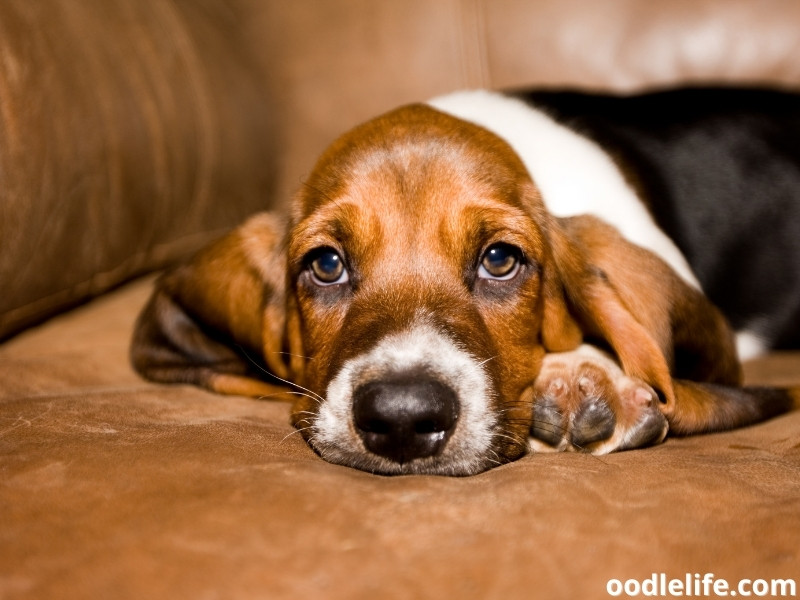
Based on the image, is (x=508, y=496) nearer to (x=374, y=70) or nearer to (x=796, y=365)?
(x=796, y=365)

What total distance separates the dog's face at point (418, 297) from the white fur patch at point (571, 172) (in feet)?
0.78

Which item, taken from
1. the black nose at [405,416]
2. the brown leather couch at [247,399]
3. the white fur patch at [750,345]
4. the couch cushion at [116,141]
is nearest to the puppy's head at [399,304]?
the black nose at [405,416]

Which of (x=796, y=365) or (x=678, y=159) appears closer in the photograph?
(x=796, y=365)

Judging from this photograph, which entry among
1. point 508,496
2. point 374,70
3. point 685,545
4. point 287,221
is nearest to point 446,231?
point 287,221

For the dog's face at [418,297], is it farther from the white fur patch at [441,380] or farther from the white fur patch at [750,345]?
the white fur patch at [750,345]

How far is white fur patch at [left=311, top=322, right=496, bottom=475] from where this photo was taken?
1.89 metres

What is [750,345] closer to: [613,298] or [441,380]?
[613,298]

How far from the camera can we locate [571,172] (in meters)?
2.93

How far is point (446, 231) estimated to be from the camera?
7.65 feet

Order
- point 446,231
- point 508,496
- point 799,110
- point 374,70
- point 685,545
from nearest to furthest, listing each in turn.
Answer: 1. point 685,545
2. point 508,496
3. point 446,231
4. point 799,110
5. point 374,70

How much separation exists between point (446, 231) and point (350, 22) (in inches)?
78.0

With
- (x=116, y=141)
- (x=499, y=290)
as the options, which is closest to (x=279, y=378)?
(x=499, y=290)

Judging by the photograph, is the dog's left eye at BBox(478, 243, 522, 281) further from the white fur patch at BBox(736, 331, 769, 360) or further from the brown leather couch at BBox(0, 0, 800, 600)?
the white fur patch at BBox(736, 331, 769, 360)

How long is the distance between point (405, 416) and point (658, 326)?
929 mm
